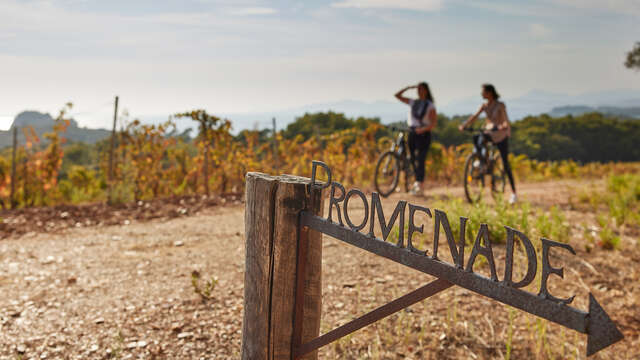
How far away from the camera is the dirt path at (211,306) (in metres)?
2.75

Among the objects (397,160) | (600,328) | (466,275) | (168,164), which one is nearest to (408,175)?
(397,160)

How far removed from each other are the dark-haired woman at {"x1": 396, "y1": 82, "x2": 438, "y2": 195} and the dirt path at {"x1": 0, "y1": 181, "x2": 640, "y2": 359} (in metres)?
3.02

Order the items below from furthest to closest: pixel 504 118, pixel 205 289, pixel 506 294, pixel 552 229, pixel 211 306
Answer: pixel 504 118 < pixel 552 229 < pixel 205 289 < pixel 211 306 < pixel 506 294

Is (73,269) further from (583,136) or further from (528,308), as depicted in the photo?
(583,136)

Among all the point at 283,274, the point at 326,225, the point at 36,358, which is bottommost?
the point at 36,358

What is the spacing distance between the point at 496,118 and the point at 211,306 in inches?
188

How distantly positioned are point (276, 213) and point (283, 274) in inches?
8.6

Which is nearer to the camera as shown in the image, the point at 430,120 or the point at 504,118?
the point at 504,118

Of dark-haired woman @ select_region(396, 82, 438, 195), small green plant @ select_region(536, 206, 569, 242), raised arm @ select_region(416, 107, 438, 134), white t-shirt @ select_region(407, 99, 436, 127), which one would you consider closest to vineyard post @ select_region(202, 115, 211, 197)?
dark-haired woman @ select_region(396, 82, 438, 195)

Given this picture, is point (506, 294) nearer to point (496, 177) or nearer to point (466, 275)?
point (466, 275)

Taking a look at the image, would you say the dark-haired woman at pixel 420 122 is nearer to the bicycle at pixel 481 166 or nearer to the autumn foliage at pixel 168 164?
the bicycle at pixel 481 166

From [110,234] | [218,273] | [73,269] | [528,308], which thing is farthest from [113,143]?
[528,308]

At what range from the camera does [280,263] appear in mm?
1648

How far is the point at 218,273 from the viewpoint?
390cm
